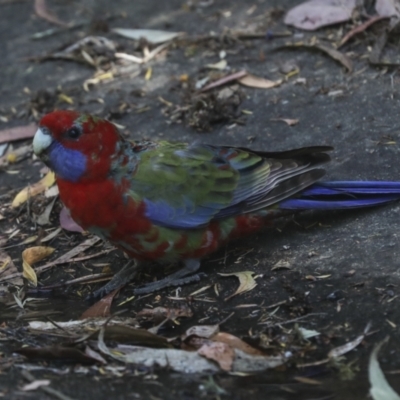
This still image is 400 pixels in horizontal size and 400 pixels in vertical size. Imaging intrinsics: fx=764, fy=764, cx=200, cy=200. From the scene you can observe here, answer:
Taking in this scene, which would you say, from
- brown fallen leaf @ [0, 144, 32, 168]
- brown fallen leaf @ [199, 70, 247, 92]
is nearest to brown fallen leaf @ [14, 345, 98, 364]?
brown fallen leaf @ [0, 144, 32, 168]

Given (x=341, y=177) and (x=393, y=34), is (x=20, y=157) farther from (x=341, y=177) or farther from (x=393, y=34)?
(x=393, y=34)

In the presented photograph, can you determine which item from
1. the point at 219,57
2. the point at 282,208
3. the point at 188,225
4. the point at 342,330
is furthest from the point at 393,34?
the point at 342,330

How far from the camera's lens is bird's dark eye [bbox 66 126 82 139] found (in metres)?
3.67

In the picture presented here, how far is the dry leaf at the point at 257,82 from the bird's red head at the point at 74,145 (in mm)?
2060

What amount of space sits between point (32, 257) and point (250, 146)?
1.57 m

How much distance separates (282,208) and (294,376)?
4.22 feet

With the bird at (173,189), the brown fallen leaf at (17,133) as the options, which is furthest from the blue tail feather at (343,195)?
the brown fallen leaf at (17,133)

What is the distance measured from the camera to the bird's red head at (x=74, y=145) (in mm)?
3666

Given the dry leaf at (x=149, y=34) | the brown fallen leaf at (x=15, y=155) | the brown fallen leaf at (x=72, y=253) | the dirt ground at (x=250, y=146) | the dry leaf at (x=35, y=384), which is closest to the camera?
the dry leaf at (x=35, y=384)

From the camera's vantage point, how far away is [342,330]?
319cm

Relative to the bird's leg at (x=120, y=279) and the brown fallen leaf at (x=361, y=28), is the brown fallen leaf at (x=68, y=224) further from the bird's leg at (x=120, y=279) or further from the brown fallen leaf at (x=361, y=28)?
the brown fallen leaf at (x=361, y=28)

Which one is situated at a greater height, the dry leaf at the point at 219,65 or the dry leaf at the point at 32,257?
the dry leaf at the point at 219,65

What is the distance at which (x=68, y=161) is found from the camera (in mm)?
3697

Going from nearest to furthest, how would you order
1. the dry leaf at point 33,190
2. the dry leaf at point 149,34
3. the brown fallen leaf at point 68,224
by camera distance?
1. the brown fallen leaf at point 68,224
2. the dry leaf at point 33,190
3. the dry leaf at point 149,34
